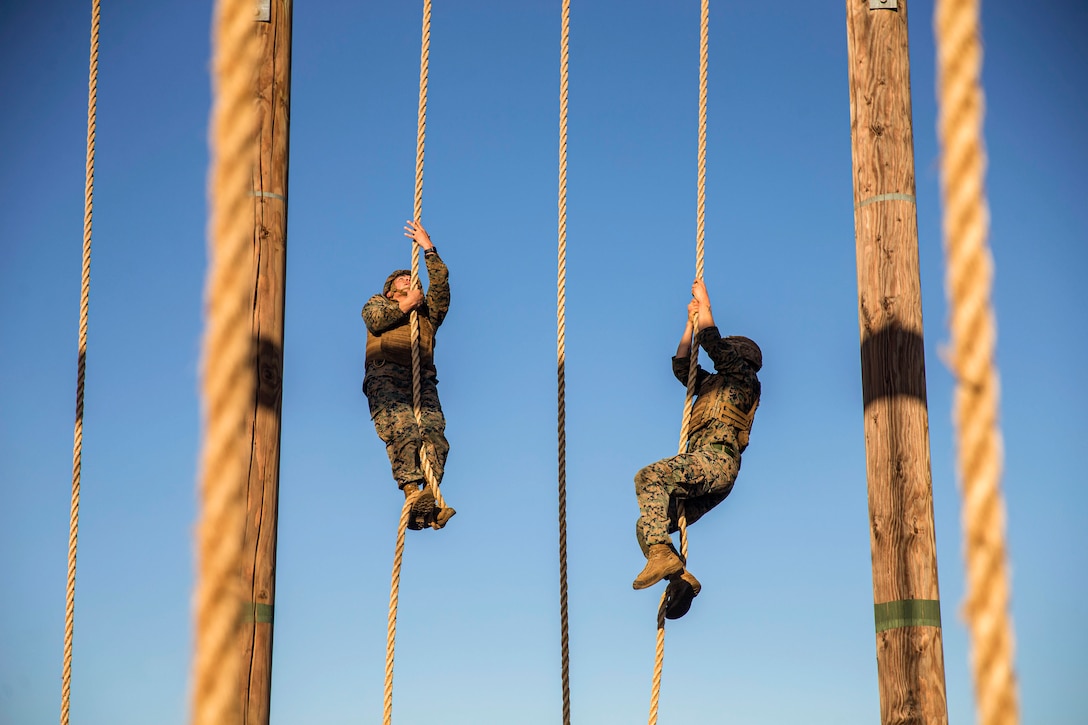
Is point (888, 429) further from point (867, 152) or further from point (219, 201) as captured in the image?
point (219, 201)

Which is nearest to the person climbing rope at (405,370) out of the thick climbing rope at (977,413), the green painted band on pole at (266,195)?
the green painted band on pole at (266,195)

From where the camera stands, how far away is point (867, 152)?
14.2ft

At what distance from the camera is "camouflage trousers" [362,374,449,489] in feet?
17.0

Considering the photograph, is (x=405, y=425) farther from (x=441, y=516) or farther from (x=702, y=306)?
(x=702, y=306)

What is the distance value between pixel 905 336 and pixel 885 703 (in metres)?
1.22

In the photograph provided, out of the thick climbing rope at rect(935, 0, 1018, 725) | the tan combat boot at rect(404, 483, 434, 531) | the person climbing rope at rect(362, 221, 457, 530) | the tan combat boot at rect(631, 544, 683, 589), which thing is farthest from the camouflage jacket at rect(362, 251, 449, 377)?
the thick climbing rope at rect(935, 0, 1018, 725)

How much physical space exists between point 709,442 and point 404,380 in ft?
4.62

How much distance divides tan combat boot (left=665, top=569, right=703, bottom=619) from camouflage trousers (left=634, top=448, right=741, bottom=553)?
0.51 ft

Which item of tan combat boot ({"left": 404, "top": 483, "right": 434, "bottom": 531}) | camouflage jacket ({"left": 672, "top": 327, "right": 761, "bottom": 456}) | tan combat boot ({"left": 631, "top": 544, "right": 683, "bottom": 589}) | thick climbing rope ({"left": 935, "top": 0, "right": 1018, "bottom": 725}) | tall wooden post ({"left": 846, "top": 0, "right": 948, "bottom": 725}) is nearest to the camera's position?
thick climbing rope ({"left": 935, "top": 0, "right": 1018, "bottom": 725})

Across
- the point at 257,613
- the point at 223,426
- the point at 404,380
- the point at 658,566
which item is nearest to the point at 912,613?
the point at 658,566

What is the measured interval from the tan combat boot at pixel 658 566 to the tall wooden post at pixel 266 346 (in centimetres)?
131

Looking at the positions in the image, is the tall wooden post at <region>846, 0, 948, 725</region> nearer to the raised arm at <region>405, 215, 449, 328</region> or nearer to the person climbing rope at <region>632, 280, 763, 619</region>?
the person climbing rope at <region>632, 280, 763, 619</region>

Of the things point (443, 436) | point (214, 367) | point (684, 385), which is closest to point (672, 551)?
point (684, 385)

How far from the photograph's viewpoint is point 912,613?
3932 mm
